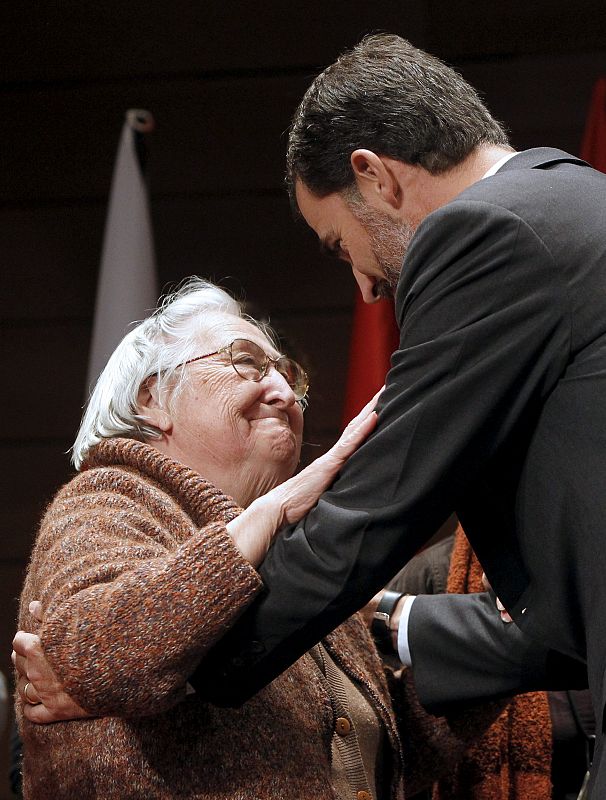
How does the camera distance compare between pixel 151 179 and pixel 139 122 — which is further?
pixel 151 179

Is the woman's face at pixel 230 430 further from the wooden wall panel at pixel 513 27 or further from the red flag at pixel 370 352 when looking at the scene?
the wooden wall panel at pixel 513 27

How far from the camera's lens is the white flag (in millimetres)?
3135

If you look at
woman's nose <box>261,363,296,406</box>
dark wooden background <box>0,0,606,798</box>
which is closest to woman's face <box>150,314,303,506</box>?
woman's nose <box>261,363,296,406</box>

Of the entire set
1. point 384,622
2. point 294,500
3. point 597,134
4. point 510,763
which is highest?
point 597,134

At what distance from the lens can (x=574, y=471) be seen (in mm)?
1235

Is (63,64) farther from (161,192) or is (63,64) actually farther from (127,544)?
(127,544)

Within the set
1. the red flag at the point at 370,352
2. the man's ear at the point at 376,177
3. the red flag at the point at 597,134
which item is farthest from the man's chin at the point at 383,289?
the red flag at the point at 597,134

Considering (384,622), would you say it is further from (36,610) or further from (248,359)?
(36,610)

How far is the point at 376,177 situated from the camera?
1680mm

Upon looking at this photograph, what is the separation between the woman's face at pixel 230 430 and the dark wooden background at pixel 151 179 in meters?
1.93

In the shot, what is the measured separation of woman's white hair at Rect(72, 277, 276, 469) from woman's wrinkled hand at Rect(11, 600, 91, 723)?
484 mm

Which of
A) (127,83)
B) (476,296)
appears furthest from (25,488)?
(476,296)

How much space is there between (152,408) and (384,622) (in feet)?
1.96

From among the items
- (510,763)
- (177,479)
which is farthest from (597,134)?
(177,479)
